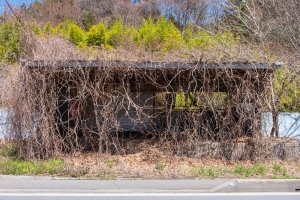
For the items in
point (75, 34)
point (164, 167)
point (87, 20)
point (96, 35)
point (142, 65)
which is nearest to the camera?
point (164, 167)

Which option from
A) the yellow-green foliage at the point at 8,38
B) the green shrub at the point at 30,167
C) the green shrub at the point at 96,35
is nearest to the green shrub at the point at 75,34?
the green shrub at the point at 96,35

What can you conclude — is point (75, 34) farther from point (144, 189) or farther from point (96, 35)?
point (144, 189)

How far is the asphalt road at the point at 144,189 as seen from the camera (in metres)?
8.28

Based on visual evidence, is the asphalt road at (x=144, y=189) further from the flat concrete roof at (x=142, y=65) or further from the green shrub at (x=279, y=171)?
the flat concrete roof at (x=142, y=65)

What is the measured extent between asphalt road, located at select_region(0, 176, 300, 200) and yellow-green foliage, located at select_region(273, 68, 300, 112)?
4222 mm

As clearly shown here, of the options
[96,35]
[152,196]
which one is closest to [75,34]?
[96,35]

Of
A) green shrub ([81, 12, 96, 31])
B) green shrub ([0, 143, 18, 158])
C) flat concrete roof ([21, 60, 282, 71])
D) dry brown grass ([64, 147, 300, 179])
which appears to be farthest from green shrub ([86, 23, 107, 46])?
dry brown grass ([64, 147, 300, 179])

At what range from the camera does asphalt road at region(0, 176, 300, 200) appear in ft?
27.2

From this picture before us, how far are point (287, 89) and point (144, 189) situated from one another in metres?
6.71

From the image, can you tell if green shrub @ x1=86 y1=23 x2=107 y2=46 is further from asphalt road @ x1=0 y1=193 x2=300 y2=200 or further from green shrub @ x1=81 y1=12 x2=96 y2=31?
asphalt road @ x1=0 y1=193 x2=300 y2=200

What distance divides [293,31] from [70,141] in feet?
40.0

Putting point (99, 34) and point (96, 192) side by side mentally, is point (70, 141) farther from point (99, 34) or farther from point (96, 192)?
point (99, 34)

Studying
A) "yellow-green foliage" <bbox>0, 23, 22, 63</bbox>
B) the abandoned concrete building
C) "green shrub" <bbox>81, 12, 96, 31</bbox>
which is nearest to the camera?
the abandoned concrete building

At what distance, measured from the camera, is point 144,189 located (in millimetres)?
8906
